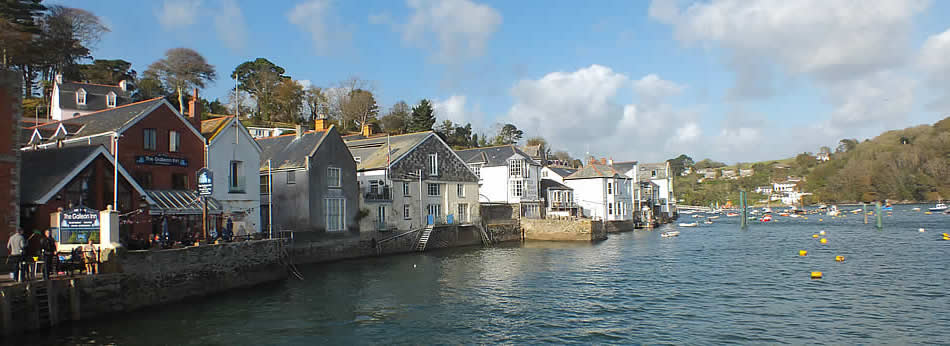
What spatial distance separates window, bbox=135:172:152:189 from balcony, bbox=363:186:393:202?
1732 cm

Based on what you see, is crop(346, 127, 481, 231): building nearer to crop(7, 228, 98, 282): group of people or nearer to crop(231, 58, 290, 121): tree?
crop(7, 228, 98, 282): group of people

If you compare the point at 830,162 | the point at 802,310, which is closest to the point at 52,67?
the point at 802,310

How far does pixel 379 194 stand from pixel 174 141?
17588mm

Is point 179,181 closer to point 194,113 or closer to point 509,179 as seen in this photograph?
point 194,113

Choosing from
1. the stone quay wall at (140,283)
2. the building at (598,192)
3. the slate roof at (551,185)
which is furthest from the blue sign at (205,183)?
the building at (598,192)

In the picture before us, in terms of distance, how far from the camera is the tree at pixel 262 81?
303 ft

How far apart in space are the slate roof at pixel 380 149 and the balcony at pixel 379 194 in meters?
1.91

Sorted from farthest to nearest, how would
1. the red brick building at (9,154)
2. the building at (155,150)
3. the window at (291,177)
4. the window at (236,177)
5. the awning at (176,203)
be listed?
the window at (291,177), the window at (236,177), the awning at (176,203), the building at (155,150), the red brick building at (9,154)

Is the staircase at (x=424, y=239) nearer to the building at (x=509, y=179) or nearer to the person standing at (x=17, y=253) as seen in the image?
the building at (x=509, y=179)

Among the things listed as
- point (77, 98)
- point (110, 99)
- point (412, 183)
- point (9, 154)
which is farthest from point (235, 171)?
point (110, 99)

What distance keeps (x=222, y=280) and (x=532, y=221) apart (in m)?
39.5

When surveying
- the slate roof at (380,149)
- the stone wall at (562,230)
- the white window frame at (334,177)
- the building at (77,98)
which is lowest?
the stone wall at (562,230)

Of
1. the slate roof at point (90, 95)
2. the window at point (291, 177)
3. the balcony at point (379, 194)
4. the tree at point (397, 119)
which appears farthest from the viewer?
the tree at point (397, 119)

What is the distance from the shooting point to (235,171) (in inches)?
1502
